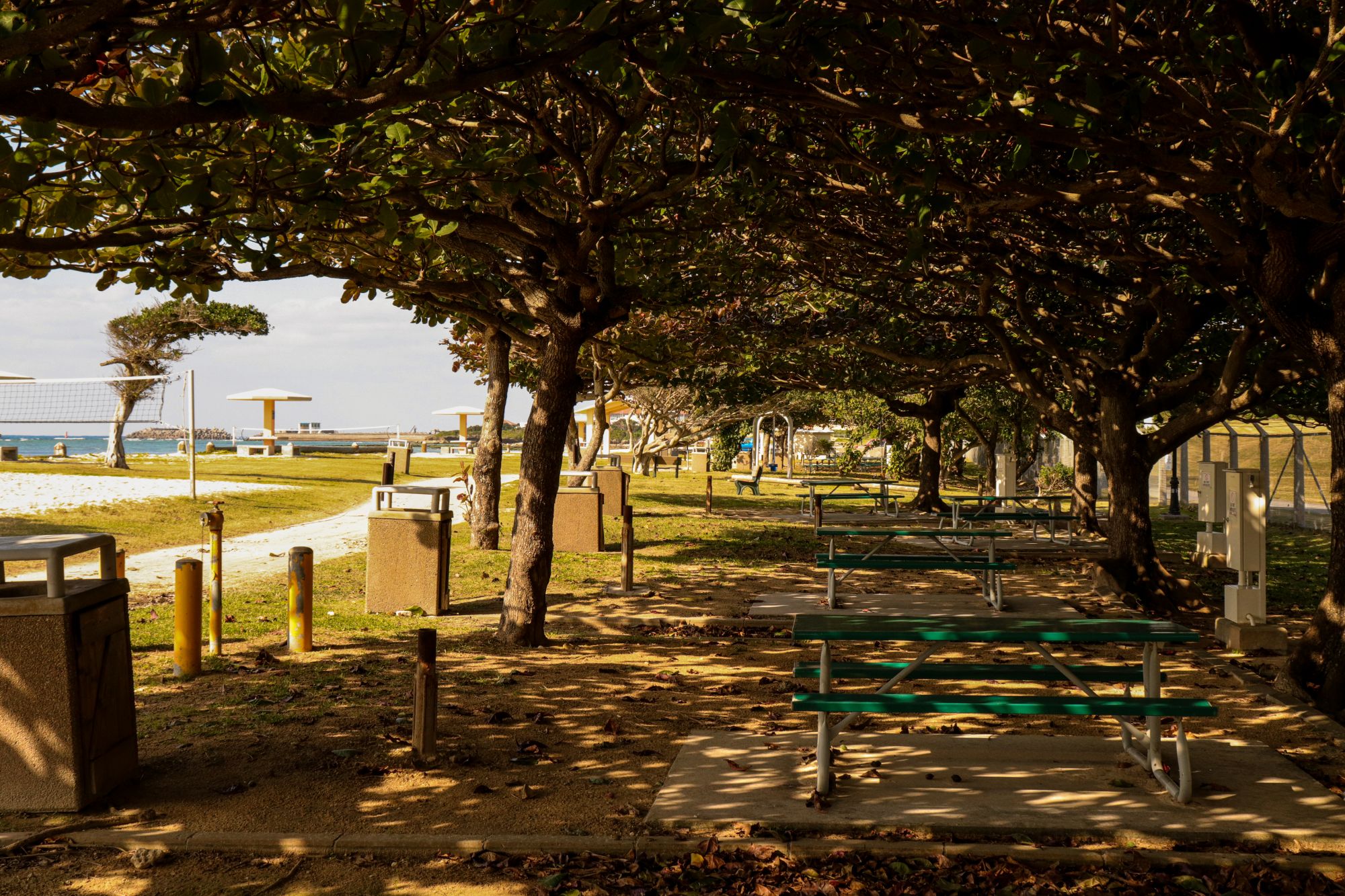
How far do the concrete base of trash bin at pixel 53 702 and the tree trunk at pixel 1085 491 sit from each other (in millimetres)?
19050

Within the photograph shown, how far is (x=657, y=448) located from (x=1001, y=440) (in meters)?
16.1

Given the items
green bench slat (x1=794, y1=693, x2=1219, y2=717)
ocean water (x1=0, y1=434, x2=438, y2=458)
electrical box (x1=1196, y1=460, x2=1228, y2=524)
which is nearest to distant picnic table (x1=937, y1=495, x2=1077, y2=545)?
electrical box (x1=1196, y1=460, x2=1228, y2=524)

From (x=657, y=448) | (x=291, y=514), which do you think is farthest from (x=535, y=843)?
(x=657, y=448)

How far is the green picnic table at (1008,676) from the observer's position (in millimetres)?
4852

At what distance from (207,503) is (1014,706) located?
2073cm

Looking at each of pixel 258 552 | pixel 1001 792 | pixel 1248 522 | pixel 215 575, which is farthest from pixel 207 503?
pixel 1001 792

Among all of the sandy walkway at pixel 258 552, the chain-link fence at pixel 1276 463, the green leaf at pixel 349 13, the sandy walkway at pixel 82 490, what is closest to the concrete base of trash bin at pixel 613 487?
the sandy walkway at pixel 258 552

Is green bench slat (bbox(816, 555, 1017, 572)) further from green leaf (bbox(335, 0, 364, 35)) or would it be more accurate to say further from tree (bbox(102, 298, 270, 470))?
tree (bbox(102, 298, 270, 470))

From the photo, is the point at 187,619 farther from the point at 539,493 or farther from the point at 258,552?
the point at 258,552

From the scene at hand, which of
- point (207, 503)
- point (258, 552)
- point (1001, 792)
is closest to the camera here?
point (1001, 792)

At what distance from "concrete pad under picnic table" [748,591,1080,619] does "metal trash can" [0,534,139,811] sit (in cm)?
711

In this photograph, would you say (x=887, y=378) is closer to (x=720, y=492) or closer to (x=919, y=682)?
(x=919, y=682)

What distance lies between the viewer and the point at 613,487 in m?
22.8

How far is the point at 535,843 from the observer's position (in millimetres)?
4602
